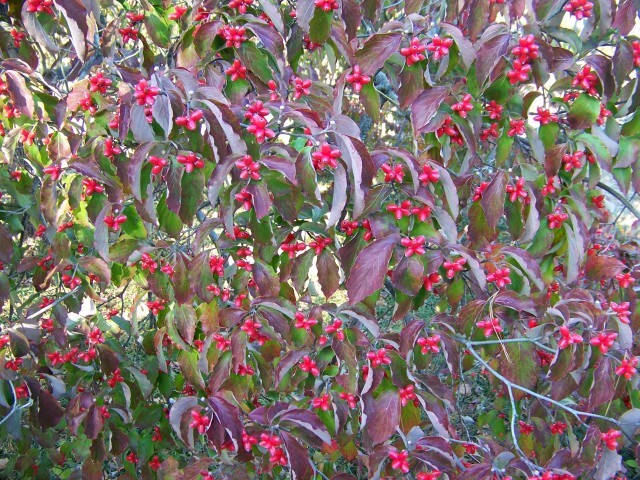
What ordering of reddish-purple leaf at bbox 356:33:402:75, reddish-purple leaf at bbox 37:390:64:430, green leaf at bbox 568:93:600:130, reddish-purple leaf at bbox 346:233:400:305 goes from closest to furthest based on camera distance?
reddish-purple leaf at bbox 346:233:400:305, reddish-purple leaf at bbox 356:33:402:75, green leaf at bbox 568:93:600:130, reddish-purple leaf at bbox 37:390:64:430

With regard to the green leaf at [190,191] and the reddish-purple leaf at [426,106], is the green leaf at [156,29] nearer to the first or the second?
the green leaf at [190,191]

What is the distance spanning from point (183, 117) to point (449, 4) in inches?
38.2

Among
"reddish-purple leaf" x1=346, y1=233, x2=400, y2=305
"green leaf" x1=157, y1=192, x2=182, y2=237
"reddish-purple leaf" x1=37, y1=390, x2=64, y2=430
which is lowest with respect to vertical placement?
"reddish-purple leaf" x1=37, y1=390, x2=64, y2=430

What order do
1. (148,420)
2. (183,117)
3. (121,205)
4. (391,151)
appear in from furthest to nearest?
(148,420)
(121,205)
(391,151)
(183,117)

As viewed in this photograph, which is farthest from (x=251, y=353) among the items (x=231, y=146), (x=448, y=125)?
(x=448, y=125)

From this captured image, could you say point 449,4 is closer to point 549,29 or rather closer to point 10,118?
point 549,29

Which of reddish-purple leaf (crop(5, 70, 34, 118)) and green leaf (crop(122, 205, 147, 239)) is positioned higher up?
reddish-purple leaf (crop(5, 70, 34, 118))

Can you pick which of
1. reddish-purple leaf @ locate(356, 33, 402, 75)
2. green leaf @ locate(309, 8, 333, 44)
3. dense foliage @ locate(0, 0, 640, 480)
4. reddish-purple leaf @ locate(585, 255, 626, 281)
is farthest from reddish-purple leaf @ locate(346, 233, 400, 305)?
reddish-purple leaf @ locate(585, 255, 626, 281)

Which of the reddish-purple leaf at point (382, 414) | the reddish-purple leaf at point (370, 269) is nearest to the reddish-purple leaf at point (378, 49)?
the reddish-purple leaf at point (370, 269)

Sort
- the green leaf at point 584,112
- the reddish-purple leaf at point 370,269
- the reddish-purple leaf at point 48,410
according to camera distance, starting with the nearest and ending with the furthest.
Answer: the reddish-purple leaf at point 370,269
the green leaf at point 584,112
the reddish-purple leaf at point 48,410

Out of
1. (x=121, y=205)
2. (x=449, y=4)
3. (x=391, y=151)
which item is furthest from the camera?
(x=449, y=4)

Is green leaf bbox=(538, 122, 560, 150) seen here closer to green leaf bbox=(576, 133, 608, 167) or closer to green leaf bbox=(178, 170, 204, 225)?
green leaf bbox=(576, 133, 608, 167)

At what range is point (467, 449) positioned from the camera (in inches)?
74.5

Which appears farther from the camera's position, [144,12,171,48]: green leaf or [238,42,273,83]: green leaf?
[144,12,171,48]: green leaf
